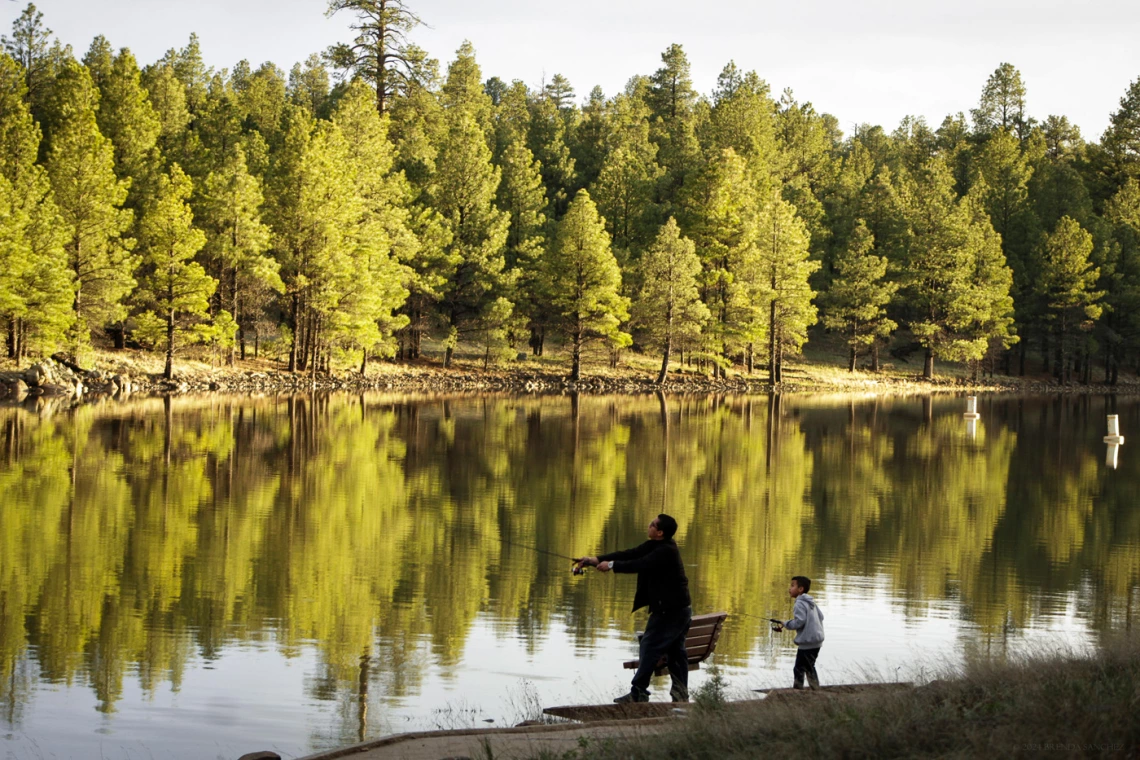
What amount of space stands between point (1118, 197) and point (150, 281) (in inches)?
2910

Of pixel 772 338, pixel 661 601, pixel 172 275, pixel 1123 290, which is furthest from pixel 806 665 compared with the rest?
pixel 1123 290

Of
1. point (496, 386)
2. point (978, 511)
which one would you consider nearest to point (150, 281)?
point (496, 386)

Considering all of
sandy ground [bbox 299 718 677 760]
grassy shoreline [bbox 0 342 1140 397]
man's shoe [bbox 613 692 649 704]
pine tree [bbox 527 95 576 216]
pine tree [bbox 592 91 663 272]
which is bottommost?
man's shoe [bbox 613 692 649 704]

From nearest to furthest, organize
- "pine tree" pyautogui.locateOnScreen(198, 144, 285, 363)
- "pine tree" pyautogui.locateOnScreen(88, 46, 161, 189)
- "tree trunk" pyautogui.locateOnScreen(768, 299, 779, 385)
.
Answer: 1. "pine tree" pyautogui.locateOnScreen(198, 144, 285, 363)
2. "pine tree" pyautogui.locateOnScreen(88, 46, 161, 189)
3. "tree trunk" pyautogui.locateOnScreen(768, 299, 779, 385)

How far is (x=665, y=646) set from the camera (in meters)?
11.3

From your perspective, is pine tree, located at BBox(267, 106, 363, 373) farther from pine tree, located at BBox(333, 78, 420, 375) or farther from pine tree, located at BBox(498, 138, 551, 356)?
pine tree, located at BBox(498, 138, 551, 356)

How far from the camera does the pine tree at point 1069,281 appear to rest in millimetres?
86438

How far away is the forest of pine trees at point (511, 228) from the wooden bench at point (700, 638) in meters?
43.3

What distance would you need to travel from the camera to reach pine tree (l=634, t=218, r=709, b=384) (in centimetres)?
7081

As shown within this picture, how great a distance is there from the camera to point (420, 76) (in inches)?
3201

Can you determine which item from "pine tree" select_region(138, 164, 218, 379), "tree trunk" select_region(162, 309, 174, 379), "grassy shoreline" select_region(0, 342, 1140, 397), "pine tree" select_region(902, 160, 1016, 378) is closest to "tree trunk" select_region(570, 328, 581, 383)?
"grassy shoreline" select_region(0, 342, 1140, 397)

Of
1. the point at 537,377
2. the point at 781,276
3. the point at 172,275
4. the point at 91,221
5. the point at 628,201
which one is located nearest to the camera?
the point at 91,221

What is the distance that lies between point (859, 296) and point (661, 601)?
74.4 m

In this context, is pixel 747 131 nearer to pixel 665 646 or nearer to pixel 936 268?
pixel 936 268
